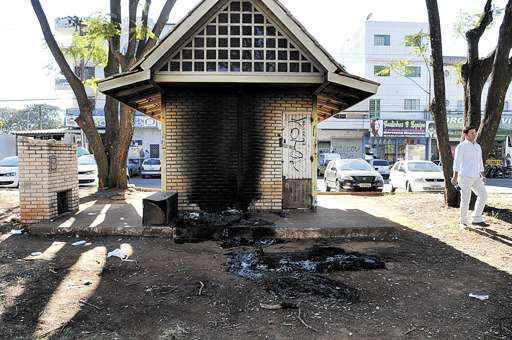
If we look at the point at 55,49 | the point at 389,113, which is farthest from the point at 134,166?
the point at 389,113

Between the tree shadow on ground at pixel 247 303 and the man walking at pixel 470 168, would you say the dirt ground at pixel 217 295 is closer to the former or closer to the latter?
the tree shadow on ground at pixel 247 303

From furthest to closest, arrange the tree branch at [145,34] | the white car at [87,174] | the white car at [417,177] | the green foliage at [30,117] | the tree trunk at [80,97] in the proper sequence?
1. the green foliage at [30,117]
2. the white car at [87,174]
3. the white car at [417,177]
4. the tree branch at [145,34]
5. the tree trunk at [80,97]

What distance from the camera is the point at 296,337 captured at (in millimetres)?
3775

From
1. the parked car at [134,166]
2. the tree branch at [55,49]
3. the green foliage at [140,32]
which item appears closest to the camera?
the green foliage at [140,32]

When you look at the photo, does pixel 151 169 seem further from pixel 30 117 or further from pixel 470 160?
pixel 30 117

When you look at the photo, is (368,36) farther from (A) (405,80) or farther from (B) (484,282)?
(B) (484,282)

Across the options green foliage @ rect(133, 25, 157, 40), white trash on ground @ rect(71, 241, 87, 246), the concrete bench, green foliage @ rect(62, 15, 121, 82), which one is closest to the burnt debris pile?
the concrete bench

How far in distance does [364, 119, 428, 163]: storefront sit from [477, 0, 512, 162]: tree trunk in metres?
28.0

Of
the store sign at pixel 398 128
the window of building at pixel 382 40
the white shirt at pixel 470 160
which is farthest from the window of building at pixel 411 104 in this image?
the white shirt at pixel 470 160

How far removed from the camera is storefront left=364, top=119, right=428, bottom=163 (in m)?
37.8

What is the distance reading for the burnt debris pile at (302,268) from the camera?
193 inches

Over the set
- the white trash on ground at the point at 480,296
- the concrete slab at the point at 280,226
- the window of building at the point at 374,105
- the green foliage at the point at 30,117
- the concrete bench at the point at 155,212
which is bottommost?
the white trash on ground at the point at 480,296

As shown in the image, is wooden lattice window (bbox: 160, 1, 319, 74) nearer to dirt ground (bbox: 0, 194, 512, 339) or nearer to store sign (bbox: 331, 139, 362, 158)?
dirt ground (bbox: 0, 194, 512, 339)

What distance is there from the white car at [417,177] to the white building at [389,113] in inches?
775
